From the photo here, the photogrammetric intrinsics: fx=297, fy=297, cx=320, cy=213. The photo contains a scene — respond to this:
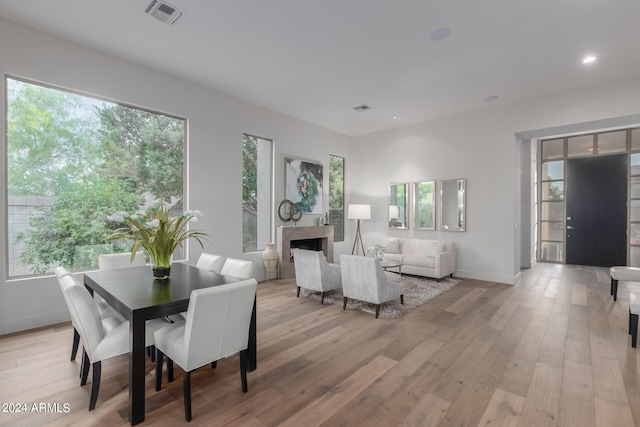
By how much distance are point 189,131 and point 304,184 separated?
2.63m

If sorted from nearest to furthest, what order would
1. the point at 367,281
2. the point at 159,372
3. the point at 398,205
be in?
the point at 159,372, the point at 367,281, the point at 398,205

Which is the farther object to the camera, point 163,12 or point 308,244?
point 308,244

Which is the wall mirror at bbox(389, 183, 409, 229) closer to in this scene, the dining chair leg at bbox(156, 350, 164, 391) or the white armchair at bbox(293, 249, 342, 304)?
the white armchair at bbox(293, 249, 342, 304)

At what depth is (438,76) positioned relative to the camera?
4.32 metres

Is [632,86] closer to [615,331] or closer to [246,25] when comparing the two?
[615,331]

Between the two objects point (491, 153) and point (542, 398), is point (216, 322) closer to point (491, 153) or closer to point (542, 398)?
point (542, 398)

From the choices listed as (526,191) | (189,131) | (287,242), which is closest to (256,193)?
(287,242)

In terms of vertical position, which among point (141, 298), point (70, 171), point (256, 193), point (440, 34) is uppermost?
point (440, 34)

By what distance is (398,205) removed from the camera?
6965 mm

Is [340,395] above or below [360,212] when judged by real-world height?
below

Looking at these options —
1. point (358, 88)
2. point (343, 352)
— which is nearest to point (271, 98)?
point (358, 88)

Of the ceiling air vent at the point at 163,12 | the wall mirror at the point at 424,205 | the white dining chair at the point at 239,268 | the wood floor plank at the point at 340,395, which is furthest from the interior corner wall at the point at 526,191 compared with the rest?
the ceiling air vent at the point at 163,12

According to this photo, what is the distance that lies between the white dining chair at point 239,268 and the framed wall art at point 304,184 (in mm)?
3256

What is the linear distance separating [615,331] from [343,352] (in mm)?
3089
